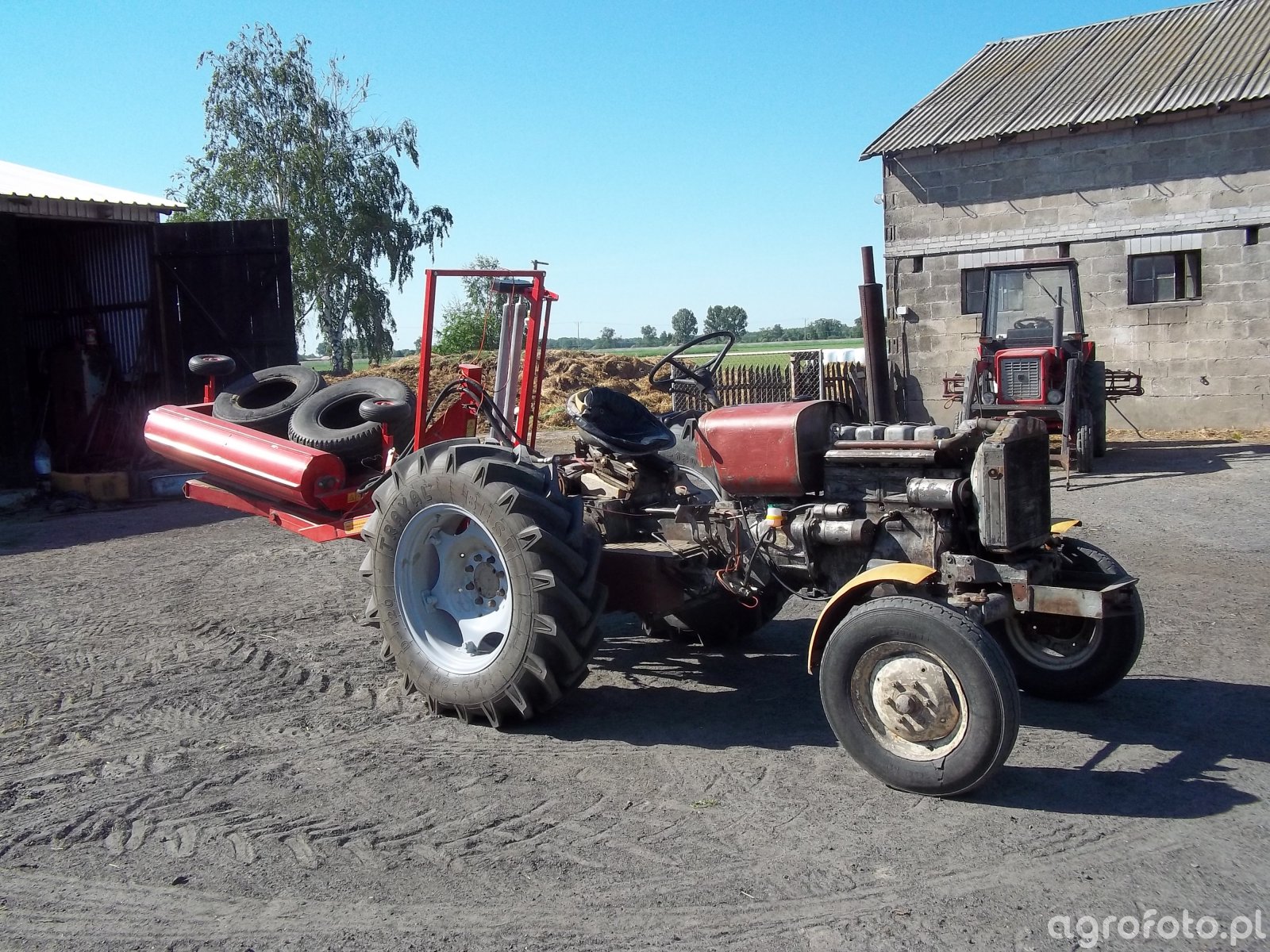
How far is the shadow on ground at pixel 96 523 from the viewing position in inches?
383

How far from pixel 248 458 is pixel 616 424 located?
2.33 m

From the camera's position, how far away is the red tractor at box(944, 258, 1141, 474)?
12.0 meters

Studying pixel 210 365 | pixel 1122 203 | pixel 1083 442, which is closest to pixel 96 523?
pixel 210 365

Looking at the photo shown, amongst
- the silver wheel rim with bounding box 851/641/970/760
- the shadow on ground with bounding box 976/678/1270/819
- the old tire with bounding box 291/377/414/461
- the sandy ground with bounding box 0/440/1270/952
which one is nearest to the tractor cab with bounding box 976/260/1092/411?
the sandy ground with bounding box 0/440/1270/952

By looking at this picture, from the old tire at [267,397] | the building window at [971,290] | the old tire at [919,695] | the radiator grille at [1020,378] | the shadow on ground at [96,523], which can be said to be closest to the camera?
the old tire at [919,695]

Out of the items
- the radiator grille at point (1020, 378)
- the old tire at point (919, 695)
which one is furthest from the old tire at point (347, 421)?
the radiator grille at point (1020, 378)

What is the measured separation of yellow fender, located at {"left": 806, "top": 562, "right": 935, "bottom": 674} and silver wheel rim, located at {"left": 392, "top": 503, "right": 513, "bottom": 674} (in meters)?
1.42

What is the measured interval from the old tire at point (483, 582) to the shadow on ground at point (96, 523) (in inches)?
235

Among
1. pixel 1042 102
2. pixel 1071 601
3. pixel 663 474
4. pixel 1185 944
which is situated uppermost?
pixel 1042 102

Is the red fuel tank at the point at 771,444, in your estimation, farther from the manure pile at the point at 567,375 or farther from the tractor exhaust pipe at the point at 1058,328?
the manure pile at the point at 567,375

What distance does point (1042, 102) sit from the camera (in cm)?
1655

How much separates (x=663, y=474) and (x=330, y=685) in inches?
76.3

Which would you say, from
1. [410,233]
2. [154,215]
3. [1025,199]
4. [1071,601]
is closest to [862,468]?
[1071,601]

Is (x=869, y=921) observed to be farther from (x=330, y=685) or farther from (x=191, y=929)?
(x=330, y=685)
